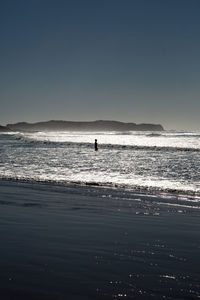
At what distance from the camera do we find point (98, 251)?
10.2 metres

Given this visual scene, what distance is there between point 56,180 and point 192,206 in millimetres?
12723

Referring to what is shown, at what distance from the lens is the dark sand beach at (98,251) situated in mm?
7496

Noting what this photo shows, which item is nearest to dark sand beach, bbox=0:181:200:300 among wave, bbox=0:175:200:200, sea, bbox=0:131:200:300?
sea, bbox=0:131:200:300

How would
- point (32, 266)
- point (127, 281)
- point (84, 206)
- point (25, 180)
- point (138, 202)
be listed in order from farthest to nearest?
point (25, 180), point (138, 202), point (84, 206), point (32, 266), point (127, 281)

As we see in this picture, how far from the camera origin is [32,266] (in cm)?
876

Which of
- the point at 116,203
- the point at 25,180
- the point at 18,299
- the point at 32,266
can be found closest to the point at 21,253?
the point at 32,266

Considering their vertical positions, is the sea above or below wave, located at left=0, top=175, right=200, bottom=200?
above

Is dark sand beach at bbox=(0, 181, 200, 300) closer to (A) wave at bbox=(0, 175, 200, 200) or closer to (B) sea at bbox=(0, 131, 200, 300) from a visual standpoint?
(B) sea at bbox=(0, 131, 200, 300)

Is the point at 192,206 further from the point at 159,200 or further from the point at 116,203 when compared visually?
the point at 116,203

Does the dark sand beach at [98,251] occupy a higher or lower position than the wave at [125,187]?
higher

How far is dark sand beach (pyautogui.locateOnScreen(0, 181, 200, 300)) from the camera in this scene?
7.50 meters

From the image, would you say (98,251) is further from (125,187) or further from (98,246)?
(125,187)

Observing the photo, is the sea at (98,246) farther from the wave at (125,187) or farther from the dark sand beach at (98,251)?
the wave at (125,187)

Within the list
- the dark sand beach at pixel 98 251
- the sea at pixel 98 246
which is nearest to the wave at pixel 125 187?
the sea at pixel 98 246
